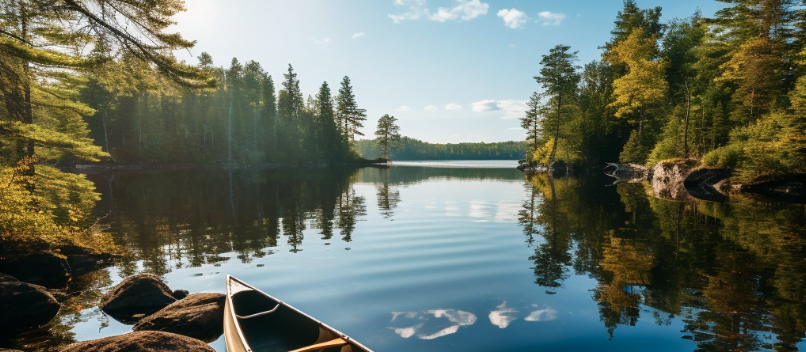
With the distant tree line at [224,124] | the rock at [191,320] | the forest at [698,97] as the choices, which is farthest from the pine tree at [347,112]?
the rock at [191,320]

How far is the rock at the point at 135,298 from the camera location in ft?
26.2

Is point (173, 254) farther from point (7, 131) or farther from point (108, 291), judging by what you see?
point (7, 131)

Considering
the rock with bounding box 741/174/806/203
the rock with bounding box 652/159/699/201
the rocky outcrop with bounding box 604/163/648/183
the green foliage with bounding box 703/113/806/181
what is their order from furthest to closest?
the rocky outcrop with bounding box 604/163/648/183, the rock with bounding box 652/159/699/201, the rock with bounding box 741/174/806/203, the green foliage with bounding box 703/113/806/181

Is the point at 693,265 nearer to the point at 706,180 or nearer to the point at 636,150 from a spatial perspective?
the point at 706,180

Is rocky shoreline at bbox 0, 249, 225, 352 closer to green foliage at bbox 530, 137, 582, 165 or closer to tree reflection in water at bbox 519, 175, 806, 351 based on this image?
tree reflection in water at bbox 519, 175, 806, 351

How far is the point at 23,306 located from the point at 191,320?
12.6 feet

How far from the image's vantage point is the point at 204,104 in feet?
242

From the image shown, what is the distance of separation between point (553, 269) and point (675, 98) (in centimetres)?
5275

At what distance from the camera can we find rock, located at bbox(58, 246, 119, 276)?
1122 centimetres

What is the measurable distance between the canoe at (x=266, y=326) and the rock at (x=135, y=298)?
238 cm

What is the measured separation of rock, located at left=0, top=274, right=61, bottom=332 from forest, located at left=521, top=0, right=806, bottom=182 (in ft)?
127

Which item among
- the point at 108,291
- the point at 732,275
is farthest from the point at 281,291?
the point at 732,275

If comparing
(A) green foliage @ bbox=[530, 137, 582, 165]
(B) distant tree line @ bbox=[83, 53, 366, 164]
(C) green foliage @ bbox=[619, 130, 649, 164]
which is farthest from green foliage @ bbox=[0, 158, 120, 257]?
(A) green foliage @ bbox=[530, 137, 582, 165]

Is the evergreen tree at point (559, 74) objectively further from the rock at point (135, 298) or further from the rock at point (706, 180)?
the rock at point (135, 298)
